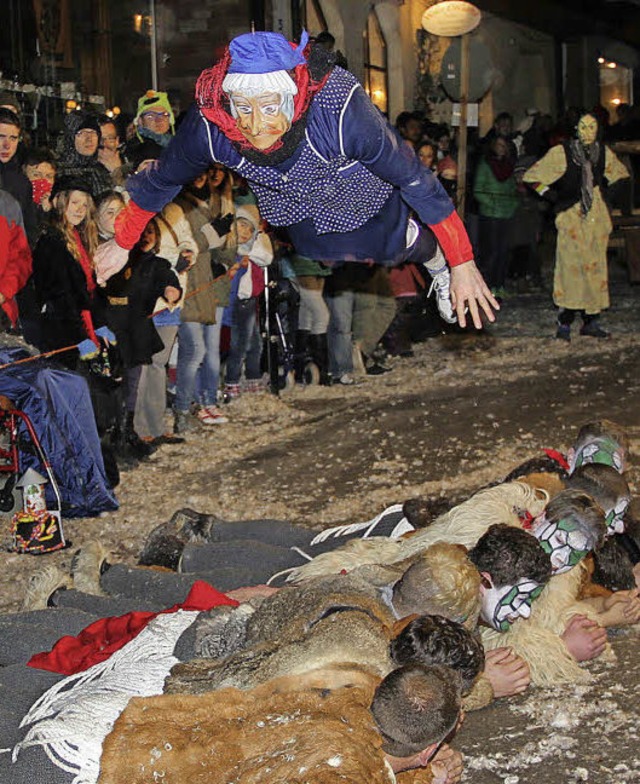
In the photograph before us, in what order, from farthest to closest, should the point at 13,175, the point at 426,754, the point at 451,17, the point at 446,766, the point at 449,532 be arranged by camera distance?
the point at 451,17
the point at 13,175
the point at 449,532
the point at 446,766
the point at 426,754

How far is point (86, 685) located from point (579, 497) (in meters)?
→ 1.64

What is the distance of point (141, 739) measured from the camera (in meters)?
2.55

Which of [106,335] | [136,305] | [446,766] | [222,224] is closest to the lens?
[446,766]

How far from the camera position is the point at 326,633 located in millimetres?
2717

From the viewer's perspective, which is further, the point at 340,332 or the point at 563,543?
the point at 340,332

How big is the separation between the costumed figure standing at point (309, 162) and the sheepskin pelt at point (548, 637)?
94 centimetres

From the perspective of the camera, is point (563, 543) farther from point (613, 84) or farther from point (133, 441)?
point (613, 84)

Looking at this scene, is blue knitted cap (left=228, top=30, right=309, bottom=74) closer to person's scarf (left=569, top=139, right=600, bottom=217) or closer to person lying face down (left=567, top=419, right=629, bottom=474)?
person lying face down (left=567, top=419, right=629, bottom=474)

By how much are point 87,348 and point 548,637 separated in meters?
3.09

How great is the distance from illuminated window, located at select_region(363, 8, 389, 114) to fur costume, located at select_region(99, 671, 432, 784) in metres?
13.0

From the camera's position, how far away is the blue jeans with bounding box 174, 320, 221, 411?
287 inches

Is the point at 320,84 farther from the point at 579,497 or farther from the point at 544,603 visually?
the point at 544,603

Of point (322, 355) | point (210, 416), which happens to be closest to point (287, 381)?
point (322, 355)

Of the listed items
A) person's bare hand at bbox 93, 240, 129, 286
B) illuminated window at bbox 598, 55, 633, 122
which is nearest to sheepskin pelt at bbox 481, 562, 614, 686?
person's bare hand at bbox 93, 240, 129, 286
